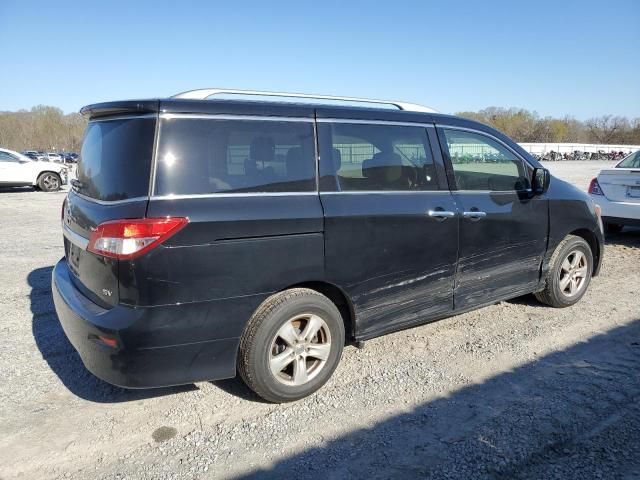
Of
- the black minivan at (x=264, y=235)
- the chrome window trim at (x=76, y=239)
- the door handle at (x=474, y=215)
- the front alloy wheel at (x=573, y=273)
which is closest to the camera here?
the black minivan at (x=264, y=235)

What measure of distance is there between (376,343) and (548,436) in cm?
161

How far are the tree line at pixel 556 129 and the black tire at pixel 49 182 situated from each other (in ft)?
420

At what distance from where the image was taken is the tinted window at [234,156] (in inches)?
110

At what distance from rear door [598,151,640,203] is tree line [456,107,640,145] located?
132 m

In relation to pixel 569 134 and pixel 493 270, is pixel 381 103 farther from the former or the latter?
pixel 569 134

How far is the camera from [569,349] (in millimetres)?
4055

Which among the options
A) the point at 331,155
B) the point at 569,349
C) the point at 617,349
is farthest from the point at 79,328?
the point at 617,349

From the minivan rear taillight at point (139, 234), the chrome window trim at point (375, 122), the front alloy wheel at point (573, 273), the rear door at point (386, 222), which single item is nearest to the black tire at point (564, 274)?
the front alloy wheel at point (573, 273)

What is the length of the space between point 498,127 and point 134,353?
143 metres

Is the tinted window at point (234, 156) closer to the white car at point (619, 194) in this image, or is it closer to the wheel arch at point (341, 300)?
the wheel arch at point (341, 300)

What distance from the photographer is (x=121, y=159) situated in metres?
2.89

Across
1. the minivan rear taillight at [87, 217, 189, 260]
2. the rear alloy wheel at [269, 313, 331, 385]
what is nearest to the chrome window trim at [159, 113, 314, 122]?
Answer: the minivan rear taillight at [87, 217, 189, 260]

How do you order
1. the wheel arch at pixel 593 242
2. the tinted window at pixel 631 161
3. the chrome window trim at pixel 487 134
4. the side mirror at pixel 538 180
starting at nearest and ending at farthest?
the chrome window trim at pixel 487 134
the side mirror at pixel 538 180
the wheel arch at pixel 593 242
the tinted window at pixel 631 161

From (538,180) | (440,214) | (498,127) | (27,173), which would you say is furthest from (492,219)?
(498,127)
